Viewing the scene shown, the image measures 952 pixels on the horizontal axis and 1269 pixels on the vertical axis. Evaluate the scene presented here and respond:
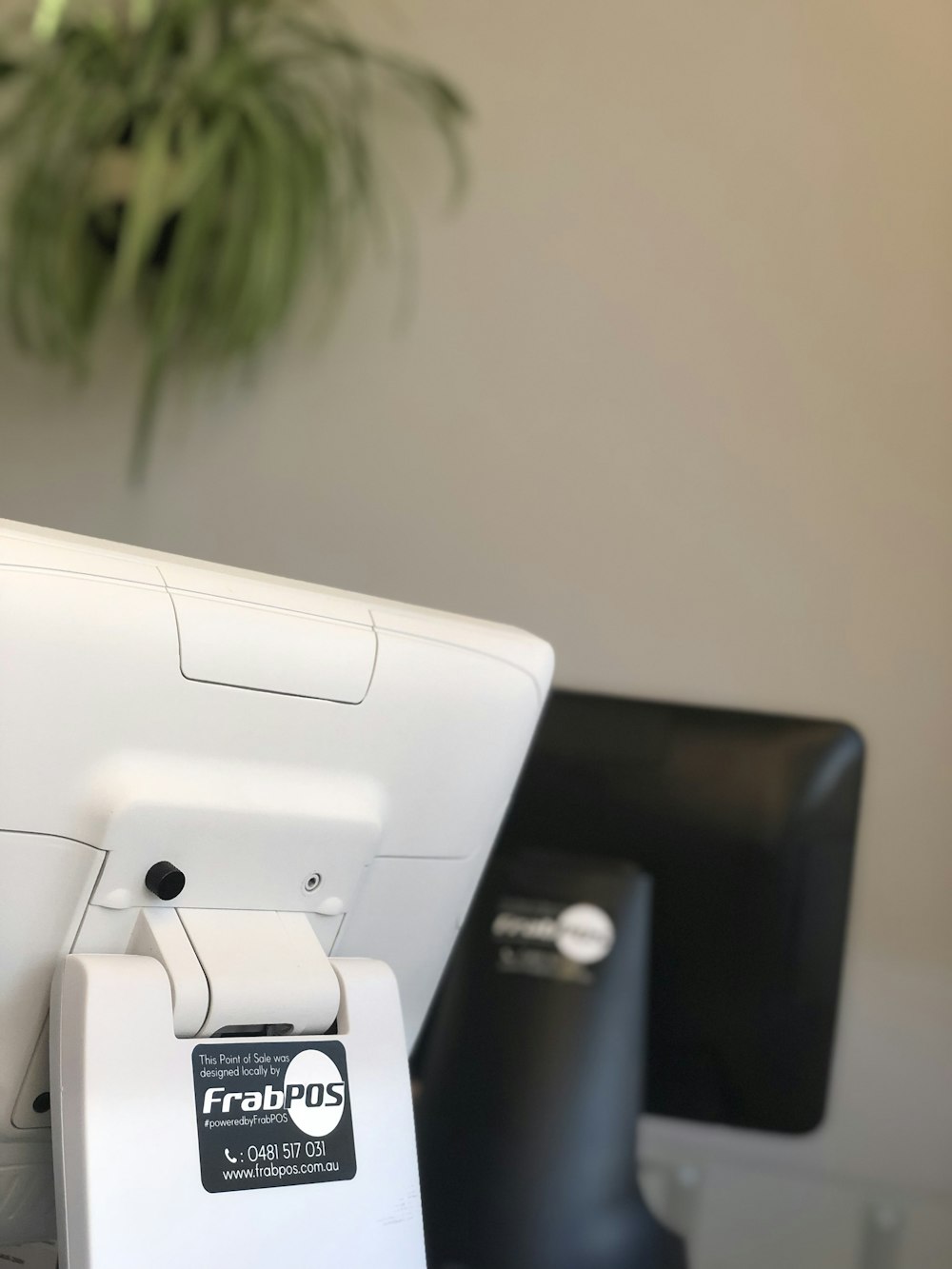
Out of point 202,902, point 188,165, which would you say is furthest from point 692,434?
point 202,902

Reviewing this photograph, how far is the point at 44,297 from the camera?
1693mm

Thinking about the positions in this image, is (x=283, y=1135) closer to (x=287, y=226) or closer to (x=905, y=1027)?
(x=905, y=1027)

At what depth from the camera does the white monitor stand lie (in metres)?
0.60

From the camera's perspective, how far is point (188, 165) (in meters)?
1.61

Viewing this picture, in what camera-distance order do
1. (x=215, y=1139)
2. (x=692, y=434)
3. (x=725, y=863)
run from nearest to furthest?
1. (x=215, y=1139)
2. (x=725, y=863)
3. (x=692, y=434)

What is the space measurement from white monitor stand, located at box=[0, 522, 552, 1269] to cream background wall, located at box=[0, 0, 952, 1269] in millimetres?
992

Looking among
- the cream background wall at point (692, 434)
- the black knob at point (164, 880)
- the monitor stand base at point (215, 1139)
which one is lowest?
the monitor stand base at point (215, 1139)

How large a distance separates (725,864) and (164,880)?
→ 2.03 ft

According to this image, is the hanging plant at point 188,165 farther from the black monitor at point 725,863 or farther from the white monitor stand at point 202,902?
the white monitor stand at point 202,902

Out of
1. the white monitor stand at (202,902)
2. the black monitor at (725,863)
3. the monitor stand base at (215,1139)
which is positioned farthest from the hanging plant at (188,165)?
the monitor stand base at (215,1139)

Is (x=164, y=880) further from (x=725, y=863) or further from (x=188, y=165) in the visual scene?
(x=188, y=165)

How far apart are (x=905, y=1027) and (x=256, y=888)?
1170 millimetres

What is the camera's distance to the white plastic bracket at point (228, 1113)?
0.58m

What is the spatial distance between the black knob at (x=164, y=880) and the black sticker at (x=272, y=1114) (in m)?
0.08
